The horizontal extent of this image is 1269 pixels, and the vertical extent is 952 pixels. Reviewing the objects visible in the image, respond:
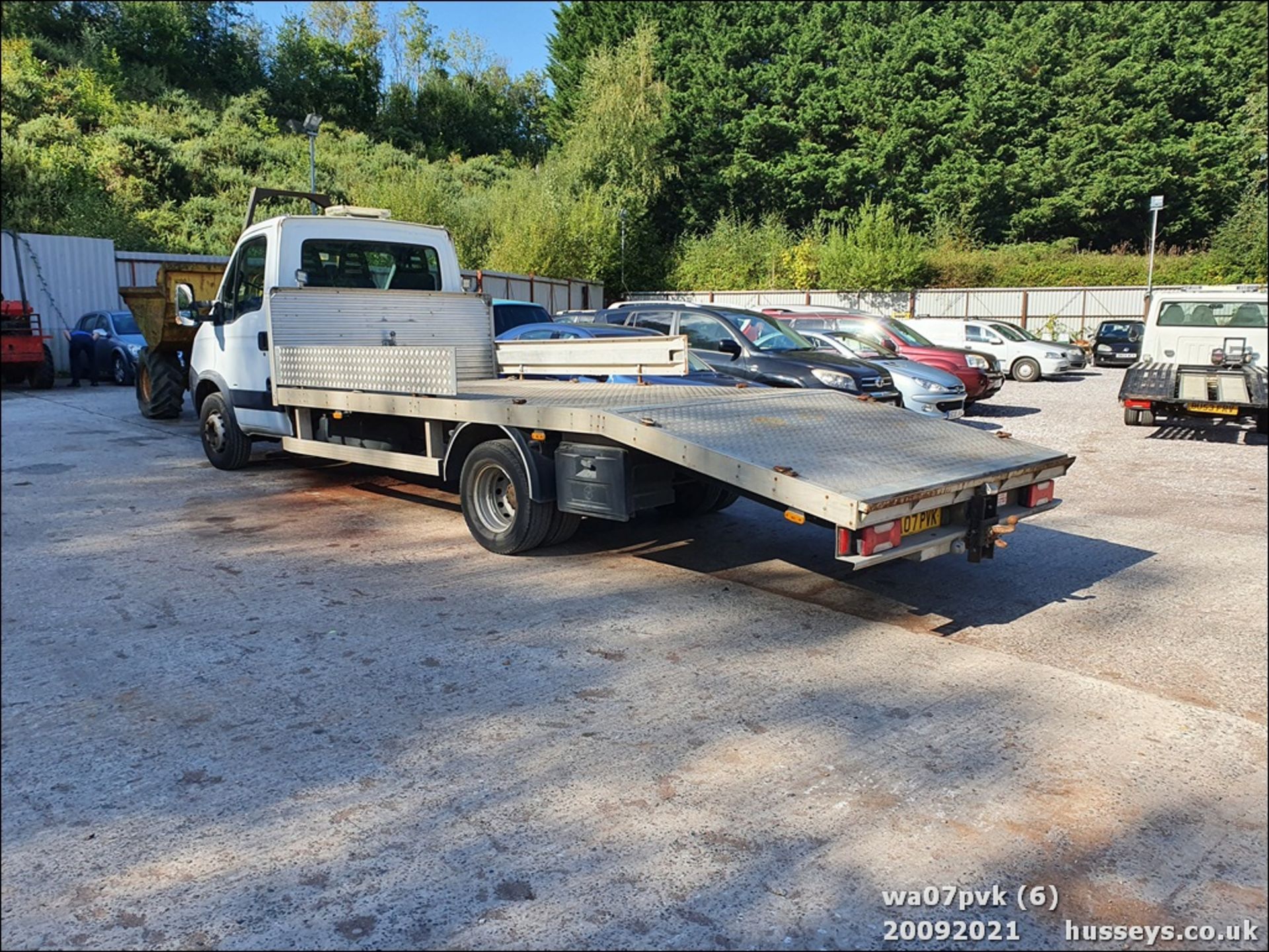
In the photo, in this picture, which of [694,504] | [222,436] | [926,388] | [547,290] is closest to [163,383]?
[222,436]

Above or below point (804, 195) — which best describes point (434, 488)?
below

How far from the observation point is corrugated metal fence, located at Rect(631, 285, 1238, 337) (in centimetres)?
3553

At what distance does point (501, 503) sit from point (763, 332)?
6.80 meters

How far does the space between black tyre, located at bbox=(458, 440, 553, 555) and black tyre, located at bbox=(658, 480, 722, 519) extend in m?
1.59

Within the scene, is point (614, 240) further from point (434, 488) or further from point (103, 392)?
point (434, 488)

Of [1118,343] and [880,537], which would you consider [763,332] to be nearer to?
[880,537]

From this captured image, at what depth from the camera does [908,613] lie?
591 cm

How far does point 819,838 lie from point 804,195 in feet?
155

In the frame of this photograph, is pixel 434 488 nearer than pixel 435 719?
No

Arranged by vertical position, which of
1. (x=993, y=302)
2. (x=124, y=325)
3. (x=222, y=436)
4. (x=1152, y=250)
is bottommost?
(x=222, y=436)

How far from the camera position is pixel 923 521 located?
17.1 feet

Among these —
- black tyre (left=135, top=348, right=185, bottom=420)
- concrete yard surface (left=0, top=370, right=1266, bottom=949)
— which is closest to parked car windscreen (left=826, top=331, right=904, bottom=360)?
concrete yard surface (left=0, top=370, right=1266, bottom=949)

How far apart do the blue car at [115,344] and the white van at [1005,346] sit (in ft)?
58.0

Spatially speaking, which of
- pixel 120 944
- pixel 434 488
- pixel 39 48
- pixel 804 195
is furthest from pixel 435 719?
pixel 804 195
